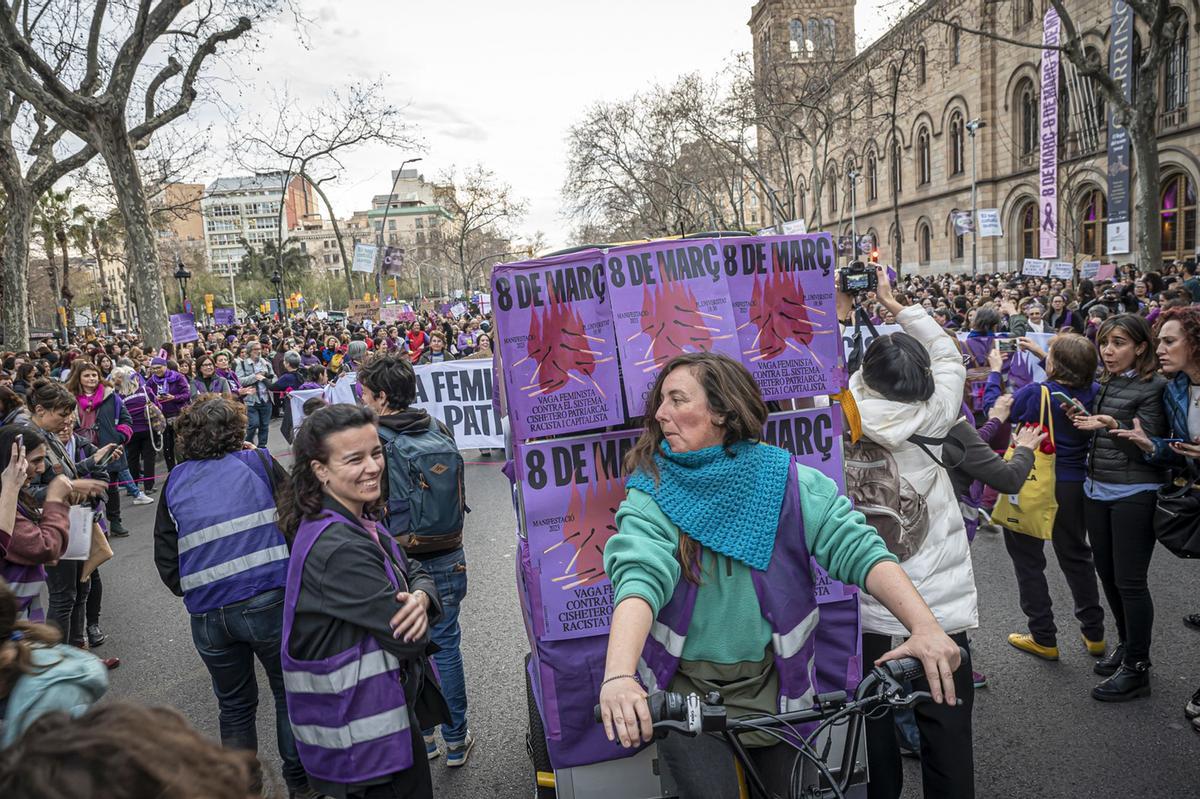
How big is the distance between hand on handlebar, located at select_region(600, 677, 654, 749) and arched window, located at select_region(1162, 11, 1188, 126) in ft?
108

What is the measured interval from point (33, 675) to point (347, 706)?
0.91m

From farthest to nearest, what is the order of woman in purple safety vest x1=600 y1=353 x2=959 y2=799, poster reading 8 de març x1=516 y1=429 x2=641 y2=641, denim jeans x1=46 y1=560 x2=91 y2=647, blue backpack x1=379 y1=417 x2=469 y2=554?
denim jeans x1=46 y1=560 x2=91 y2=647 < blue backpack x1=379 y1=417 x2=469 y2=554 < poster reading 8 de març x1=516 y1=429 x2=641 y2=641 < woman in purple safety vest x1=600 y1=353 x2=959 y2=799

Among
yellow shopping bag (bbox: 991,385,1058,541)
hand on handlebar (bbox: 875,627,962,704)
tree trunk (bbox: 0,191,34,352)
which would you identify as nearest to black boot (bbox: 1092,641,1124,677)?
yellow shopping bag (bbox: 991,385,1058,541)

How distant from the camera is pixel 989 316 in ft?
28.1

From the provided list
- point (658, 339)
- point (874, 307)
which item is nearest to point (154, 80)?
point (874, 307)

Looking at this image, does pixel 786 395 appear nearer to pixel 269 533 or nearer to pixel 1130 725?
pixel 269 533

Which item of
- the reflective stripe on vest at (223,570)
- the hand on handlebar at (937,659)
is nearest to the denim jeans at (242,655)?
the reflective stripe on vest at (223,570)

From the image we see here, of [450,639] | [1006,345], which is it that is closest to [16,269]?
[450,639]

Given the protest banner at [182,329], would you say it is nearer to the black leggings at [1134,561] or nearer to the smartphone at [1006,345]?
the smartphone at [1006,345]

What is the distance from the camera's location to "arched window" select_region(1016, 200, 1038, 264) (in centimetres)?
3719

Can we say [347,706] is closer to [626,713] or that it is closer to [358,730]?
[358,730]

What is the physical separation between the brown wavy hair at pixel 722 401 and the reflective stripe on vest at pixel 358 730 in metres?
1.18

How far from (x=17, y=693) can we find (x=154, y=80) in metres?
22.7

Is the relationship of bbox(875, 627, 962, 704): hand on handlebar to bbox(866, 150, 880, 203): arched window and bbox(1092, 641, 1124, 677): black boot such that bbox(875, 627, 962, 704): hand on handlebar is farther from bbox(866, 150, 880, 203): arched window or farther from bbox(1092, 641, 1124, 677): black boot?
bbox(866, 150, 880, 203): arched window
